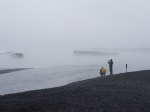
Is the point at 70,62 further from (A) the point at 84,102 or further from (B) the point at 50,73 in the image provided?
(A) the point at 84,102

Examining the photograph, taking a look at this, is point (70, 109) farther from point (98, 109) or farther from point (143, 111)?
point (143, 111)

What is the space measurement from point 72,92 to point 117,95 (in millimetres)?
2871

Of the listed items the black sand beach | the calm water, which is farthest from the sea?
the black sand beach

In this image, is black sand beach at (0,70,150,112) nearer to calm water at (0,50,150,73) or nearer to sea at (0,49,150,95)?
sea at (0,49,150,95)

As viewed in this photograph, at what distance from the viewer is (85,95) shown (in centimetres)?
1364

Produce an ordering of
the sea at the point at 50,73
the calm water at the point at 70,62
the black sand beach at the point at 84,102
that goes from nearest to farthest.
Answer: the black sand beach at the point at 84,102, the sea at the point at 50,73, the calm water at the point at 70,62

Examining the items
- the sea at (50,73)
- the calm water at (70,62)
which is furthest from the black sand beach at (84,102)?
the calm water at (70,62)

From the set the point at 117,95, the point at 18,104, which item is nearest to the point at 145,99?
the point at 117,95

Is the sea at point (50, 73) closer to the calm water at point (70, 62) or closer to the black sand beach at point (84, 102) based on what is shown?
the calm water at point (70, 62)

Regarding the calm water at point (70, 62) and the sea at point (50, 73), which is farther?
the calm water at point (70, 62)

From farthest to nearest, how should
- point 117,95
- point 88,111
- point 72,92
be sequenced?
point 72,92 → point 117,95 → point 88,111

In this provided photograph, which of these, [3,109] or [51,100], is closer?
[3,109]

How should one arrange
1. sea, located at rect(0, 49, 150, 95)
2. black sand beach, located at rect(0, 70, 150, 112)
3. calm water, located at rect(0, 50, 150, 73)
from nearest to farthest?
black sand beach, located at rect(0, 70, 150, 112)
sea, located at rect(0, 49, 150, 95)
calm water, located at rect(0, 50, 150, 73)

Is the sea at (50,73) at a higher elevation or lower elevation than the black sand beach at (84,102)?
lower
